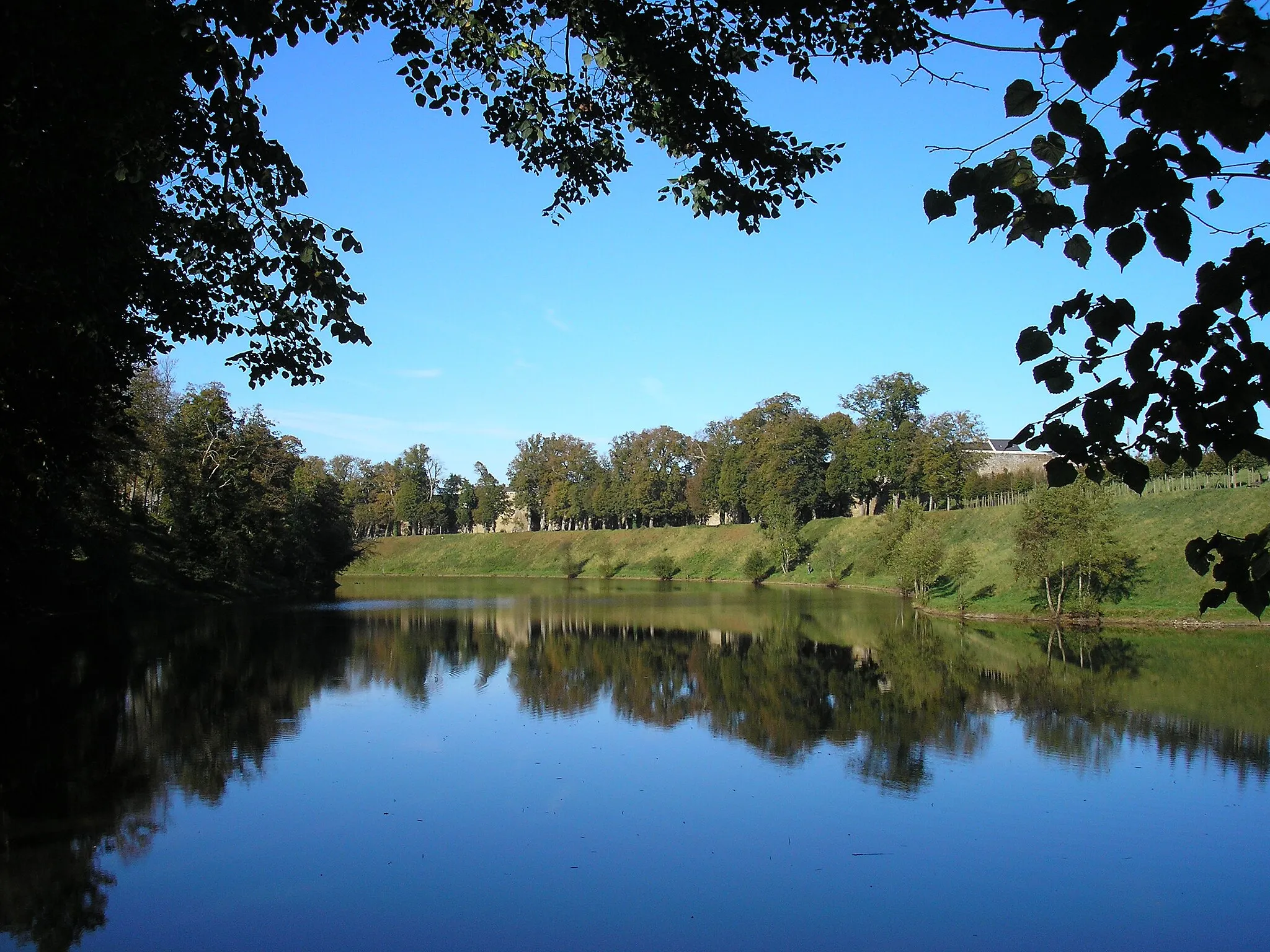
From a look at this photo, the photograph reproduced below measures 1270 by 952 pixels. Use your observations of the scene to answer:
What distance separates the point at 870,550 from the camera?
5794cm

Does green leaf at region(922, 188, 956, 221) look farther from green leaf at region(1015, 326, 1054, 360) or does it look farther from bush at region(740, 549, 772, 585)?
bush at region(740, 549, 772, 585)

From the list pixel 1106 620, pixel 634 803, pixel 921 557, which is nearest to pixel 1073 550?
pixel 1106 620

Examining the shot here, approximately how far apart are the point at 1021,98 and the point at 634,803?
10.4 m

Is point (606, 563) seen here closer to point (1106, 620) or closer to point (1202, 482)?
point (1202, 482)

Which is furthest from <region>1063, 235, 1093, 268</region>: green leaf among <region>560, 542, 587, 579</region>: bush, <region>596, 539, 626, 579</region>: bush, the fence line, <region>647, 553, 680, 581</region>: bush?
<region>560, 542, 587, 579</region>: bush

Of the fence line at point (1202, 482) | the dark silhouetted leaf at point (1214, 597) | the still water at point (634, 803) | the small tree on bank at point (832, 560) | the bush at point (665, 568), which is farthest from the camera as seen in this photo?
the bush at point (665, 568)

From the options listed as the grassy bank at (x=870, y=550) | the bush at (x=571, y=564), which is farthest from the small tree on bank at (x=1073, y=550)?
the bush at (x=571, y=564)

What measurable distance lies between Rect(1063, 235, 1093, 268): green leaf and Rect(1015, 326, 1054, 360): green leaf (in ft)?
1.39

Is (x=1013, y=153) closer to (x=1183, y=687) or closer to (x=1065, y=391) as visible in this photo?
(x=1065, y=391)

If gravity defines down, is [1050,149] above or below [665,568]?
above

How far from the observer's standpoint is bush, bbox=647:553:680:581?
74.2 m

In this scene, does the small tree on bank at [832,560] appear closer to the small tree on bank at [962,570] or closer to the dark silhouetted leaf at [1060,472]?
the small tree on bank at [962,570]

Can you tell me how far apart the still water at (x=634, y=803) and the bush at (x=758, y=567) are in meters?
42.8

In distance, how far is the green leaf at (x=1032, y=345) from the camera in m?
3.39
